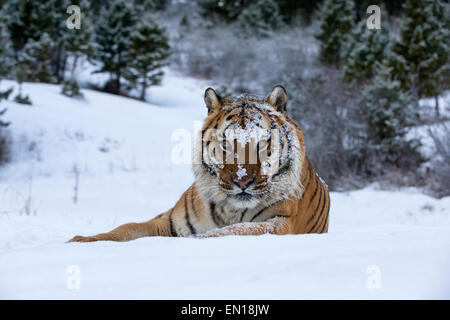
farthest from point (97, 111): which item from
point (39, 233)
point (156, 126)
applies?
point (39, 233)

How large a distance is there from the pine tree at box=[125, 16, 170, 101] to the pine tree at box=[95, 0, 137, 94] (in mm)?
823

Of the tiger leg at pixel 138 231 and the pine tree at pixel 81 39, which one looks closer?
the tiger leg at pixel 138 231

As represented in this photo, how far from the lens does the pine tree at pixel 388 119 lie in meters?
11.0

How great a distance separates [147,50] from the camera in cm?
2152

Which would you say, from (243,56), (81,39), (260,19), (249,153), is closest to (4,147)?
(81,39)

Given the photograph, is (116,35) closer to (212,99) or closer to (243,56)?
(243,56)

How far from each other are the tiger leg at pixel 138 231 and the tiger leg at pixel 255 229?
2.38ft

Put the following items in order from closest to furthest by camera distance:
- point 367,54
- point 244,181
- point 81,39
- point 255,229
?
point 255,229, point 244,181, point 367,54, point 81,39

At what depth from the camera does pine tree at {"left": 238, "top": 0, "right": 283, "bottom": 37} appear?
28.2m

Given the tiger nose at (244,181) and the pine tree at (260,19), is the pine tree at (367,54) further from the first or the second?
the tiger nose at (244,181)

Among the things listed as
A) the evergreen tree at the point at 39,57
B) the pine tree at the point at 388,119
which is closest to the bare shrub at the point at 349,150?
the pine tree at the point at 388,119

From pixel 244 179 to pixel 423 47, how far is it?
16657 millimetres
